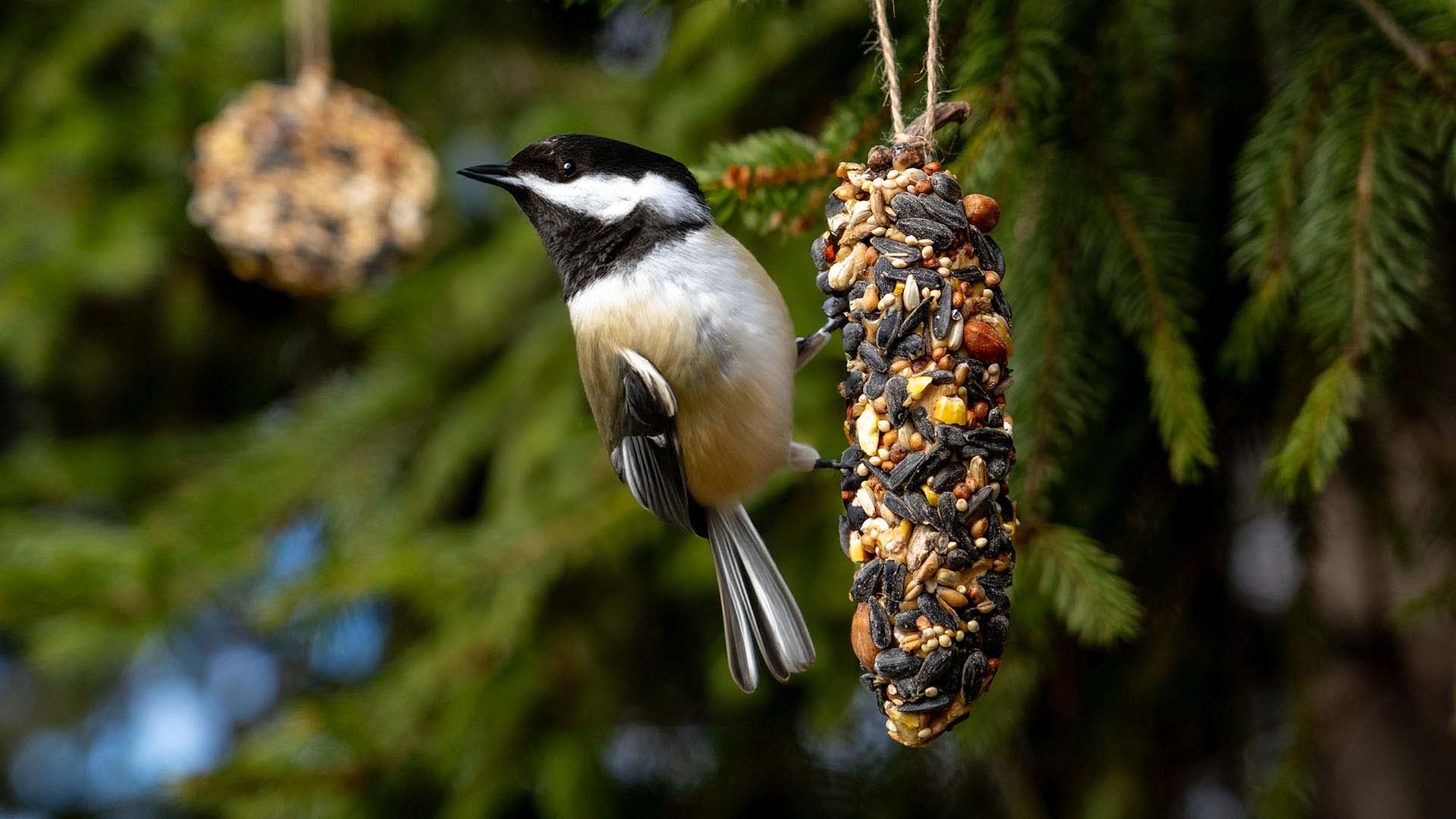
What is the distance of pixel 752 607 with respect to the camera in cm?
132

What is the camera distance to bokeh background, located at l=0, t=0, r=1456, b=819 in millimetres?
1163

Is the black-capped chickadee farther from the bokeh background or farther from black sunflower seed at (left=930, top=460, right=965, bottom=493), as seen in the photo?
black sunflower seed at (left=930, top=460, right=965, bottom=493)

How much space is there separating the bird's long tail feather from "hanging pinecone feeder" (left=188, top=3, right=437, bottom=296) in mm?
1410

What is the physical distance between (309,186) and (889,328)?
6.33ft

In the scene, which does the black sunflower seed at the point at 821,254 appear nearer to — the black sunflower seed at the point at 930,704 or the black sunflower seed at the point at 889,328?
the black sunflower seed at the point at 889,328

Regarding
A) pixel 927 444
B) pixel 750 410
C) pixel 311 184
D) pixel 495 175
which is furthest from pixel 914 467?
pixel 311 184

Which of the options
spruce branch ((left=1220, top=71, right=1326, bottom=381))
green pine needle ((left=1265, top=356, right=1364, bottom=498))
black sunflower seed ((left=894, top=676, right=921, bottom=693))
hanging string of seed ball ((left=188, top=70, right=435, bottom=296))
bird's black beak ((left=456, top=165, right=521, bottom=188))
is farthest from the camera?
hanging string of seed ball ((left=188, top=70, right=435, bottom=296))

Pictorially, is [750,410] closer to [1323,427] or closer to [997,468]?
[997,468]

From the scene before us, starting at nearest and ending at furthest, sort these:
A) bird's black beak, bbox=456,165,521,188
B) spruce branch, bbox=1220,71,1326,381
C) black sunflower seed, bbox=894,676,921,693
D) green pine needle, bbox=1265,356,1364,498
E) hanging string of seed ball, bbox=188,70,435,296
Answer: black sunflower seed, bbox=894,676,921,693 < green pine needle, bbox=1265,356,1364,498 < spruce branch, bbox=1220,71,1326,381 < bird's black beak, bbox=456,165,521,188 < hanging string of seed ball, bbox=188,70,435,296

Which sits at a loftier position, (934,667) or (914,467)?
(914,467)

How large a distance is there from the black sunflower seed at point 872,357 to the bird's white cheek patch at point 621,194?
37 centimetres

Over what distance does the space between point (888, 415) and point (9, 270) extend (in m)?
2.39

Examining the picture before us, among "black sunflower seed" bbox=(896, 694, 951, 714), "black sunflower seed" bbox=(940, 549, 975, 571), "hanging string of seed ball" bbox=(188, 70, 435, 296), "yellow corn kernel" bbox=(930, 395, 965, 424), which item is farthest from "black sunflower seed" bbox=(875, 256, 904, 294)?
"hanging string of seed ball" bbox=(188, 70, 435, 296)

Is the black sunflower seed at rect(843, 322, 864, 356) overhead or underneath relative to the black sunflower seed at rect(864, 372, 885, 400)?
overhead
